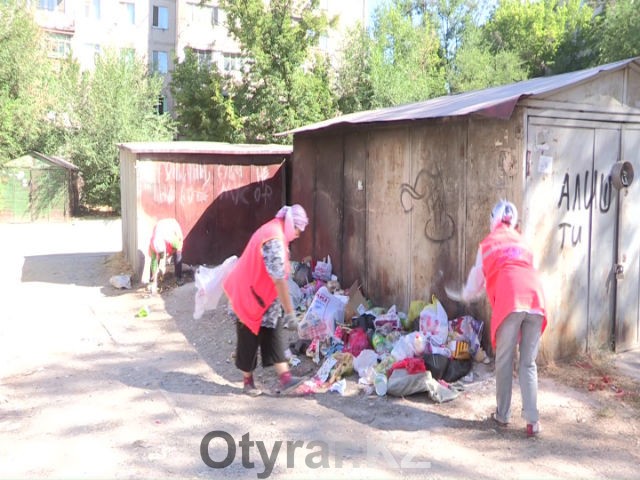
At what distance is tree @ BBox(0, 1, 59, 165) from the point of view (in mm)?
23422

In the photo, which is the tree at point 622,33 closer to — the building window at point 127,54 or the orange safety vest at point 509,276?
the building window at point 127,54

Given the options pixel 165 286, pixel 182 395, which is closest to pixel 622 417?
pixel 182 395

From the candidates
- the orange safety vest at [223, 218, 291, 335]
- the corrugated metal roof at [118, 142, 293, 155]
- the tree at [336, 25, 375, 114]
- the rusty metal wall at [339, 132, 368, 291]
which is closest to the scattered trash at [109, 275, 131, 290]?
the corrugated metal roof at [118, 142, 293, 155]

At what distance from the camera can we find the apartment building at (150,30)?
34281 millimetres

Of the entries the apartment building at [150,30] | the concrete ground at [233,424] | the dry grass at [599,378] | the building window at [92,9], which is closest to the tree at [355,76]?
the apartment building at [150,30]

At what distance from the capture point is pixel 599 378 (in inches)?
208

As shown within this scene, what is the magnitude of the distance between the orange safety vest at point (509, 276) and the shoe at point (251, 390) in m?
2.10

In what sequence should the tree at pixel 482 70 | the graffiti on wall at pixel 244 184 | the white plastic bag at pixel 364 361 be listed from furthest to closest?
the tree at pixel 482 70 → the graffiti on wall at pixel 244 184 → the white plastic bag at pixel 364 361

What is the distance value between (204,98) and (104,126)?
14.6ft

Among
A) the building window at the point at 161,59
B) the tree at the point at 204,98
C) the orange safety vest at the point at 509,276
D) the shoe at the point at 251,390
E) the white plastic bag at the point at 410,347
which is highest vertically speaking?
the building window at the point at 161,59

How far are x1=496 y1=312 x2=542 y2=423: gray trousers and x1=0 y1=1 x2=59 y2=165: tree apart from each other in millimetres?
23601

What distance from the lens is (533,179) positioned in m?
5.22

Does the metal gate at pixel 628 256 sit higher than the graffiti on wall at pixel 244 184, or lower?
lower

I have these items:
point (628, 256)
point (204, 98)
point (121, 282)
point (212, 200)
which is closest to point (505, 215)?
point (628, 256)
